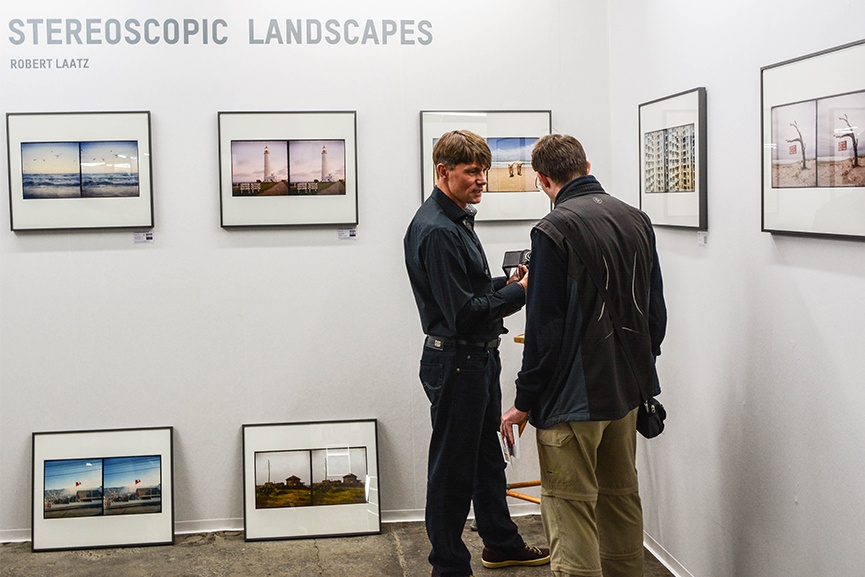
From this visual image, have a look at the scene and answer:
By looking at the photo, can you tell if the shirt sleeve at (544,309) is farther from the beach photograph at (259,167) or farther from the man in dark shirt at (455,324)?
the beach photograph at (259,167)

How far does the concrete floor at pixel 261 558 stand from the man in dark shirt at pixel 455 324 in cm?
49

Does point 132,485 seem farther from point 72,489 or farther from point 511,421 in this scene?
point 511,421

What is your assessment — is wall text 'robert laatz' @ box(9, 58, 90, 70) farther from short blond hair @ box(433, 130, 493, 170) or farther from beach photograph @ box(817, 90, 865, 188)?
beach photograph @ box(817, 90, 865, 188)

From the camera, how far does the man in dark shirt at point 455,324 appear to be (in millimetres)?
3641

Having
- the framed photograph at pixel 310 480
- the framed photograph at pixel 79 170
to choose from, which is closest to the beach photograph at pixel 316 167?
→ the framed photograph at pixel 79 170

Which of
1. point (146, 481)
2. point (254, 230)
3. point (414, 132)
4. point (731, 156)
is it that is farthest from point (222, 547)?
point (731, 156)

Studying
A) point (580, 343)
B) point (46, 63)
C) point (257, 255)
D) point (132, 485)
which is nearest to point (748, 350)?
point (580, 343)

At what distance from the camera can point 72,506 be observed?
4750 millimetres

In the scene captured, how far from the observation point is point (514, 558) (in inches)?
170

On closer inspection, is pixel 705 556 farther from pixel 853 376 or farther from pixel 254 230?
pixel 254 230

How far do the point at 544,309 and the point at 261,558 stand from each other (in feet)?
7.17

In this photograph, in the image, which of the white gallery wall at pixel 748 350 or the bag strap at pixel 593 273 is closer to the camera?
the white gallery wall at pixel 748 350

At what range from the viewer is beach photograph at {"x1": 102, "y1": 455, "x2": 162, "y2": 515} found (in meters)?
4.77

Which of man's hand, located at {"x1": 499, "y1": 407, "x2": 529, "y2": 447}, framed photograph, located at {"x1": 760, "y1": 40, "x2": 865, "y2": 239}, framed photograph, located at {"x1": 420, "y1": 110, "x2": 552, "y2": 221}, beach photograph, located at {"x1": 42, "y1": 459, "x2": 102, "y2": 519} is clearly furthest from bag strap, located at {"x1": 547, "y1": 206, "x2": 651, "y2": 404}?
beach photograph, located at {"x1": 42, "y1": 459, "x2": 102, "y2": 519}
